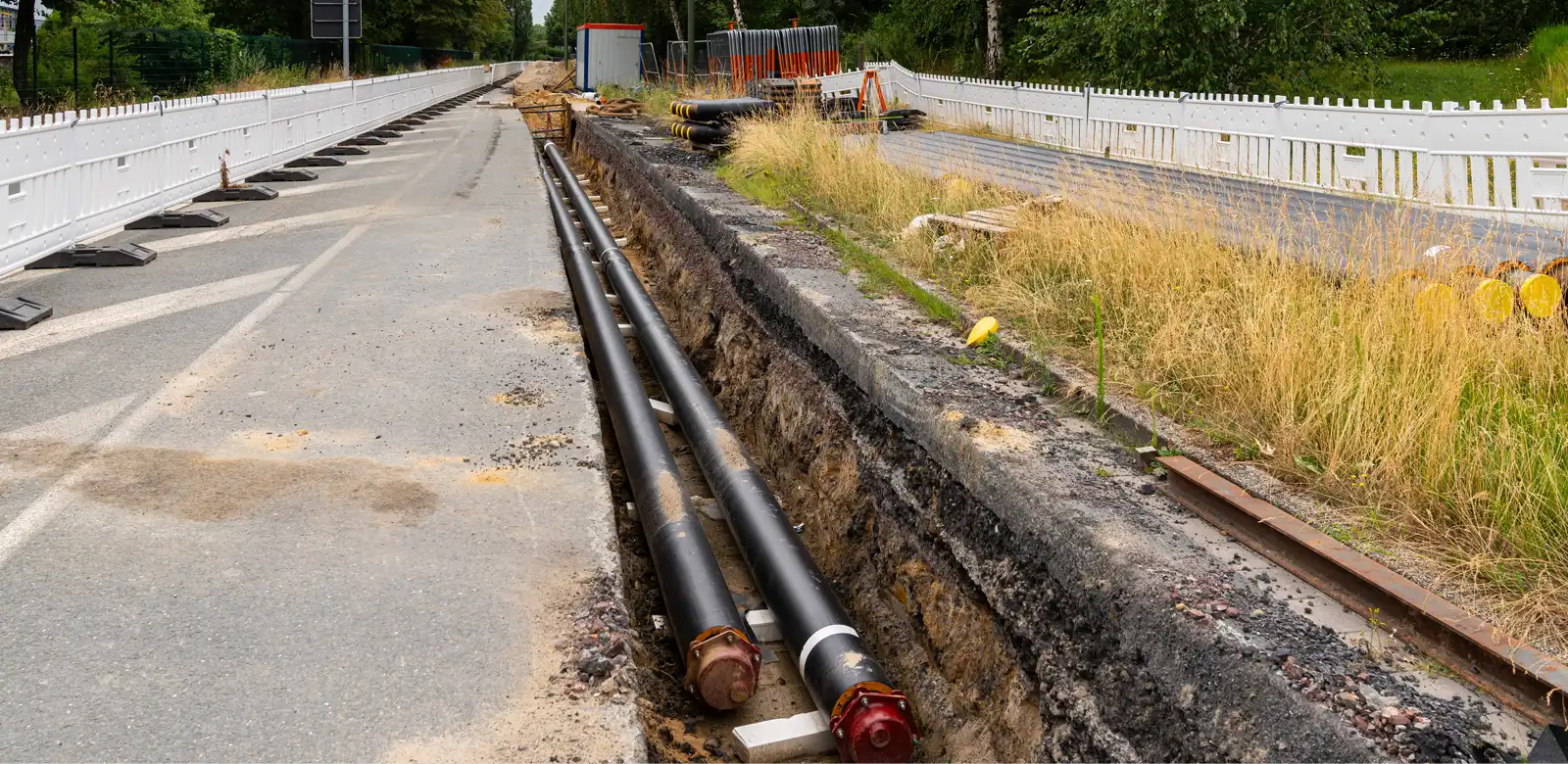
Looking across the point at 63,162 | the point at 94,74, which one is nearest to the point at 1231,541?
the point at 63,162

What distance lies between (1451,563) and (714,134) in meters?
14.8

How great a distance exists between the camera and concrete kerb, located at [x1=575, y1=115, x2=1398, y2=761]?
9.92ft

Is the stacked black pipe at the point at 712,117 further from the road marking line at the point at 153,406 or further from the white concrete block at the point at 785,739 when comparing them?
the white concrete block at the point at 785,739

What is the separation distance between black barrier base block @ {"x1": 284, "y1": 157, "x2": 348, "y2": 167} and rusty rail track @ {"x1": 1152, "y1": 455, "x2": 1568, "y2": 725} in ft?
56.6

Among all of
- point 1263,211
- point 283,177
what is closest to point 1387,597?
point 1263,211

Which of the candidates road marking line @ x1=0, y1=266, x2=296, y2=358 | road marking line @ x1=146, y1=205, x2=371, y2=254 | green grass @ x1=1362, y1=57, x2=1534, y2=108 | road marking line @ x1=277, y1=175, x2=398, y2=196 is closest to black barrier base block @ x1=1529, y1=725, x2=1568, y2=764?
road marking line @ x1=0, y1=266, x2=296, y2=358

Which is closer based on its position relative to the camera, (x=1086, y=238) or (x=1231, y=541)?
(x=1231, y=541)

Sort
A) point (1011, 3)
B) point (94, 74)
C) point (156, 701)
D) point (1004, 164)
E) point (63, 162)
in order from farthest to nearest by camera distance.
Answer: point (1011, 3), point (94, 74), point (1004, 164), point (63, 162), point (156, 701)

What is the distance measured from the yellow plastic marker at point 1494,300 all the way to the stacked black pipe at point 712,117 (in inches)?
524

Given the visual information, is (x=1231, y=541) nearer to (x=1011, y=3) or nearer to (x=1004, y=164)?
(x=1004, y=164)

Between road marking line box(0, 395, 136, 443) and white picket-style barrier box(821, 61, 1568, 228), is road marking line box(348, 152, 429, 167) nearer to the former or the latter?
white picket-style barrier box(821, 61, 1568, 228)

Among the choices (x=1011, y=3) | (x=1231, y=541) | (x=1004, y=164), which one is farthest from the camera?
(x=1011, y=3)

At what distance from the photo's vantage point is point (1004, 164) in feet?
43.7

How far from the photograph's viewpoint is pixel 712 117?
18.1m
